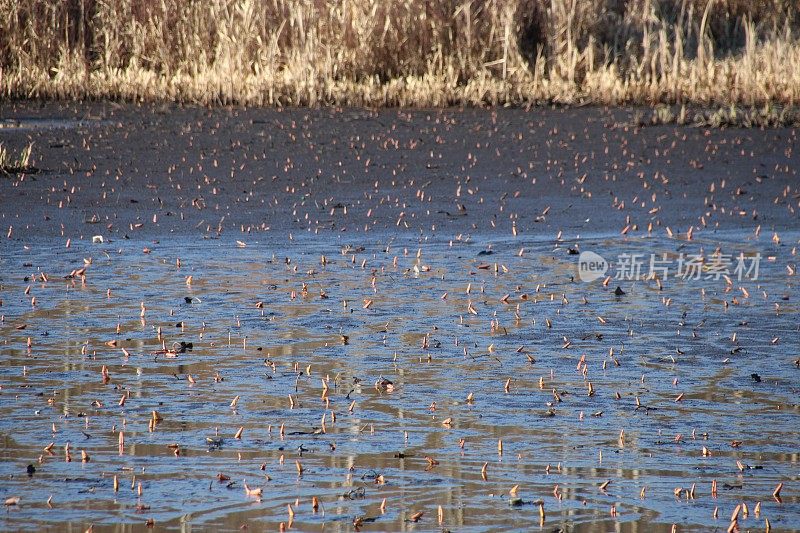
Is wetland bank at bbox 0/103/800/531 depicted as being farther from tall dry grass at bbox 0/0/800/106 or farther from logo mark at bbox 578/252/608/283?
tall dry grass at bbox 0/0/800/106

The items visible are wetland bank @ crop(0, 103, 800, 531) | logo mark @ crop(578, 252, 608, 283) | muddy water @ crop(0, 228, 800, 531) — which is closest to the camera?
muddy water @ crop(0, 228, 800, 531)

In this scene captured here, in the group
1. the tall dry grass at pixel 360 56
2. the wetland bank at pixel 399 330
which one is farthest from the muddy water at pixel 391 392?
the tall dry grass at pixel 360 56

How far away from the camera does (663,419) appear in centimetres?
591

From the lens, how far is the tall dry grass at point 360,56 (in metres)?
17.4

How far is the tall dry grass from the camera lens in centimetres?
1736

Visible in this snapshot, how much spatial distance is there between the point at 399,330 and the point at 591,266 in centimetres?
244

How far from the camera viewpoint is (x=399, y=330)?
25.4 feet

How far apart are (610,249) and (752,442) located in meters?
4.89

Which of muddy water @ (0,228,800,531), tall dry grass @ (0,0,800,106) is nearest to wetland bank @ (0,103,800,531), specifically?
muddy water @ (0,228,800,531)

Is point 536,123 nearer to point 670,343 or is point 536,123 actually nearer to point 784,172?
point 784,172

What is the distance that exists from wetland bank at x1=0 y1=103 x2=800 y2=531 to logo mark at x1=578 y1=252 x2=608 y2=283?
0.11 m

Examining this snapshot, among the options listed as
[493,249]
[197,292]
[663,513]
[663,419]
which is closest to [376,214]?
[493,249]

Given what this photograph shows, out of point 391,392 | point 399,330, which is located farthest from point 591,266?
point 391,392

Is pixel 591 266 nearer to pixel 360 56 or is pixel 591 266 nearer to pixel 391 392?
pixel 391 392
